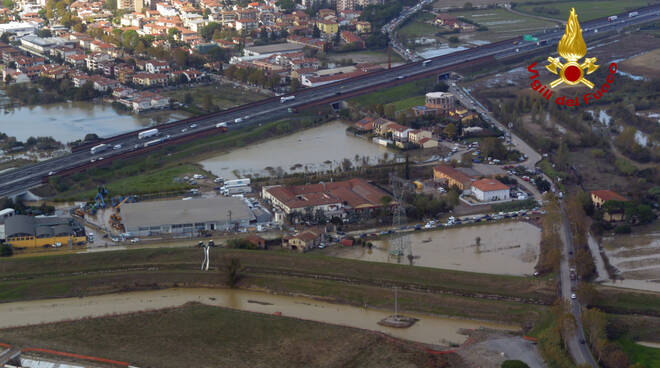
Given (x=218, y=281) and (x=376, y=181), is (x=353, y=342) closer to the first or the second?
(x=218, y=281)

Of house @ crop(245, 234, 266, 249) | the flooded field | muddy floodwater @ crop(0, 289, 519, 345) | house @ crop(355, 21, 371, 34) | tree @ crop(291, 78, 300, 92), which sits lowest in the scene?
muddy floodwater @ crop(0, 289, 519, 345)

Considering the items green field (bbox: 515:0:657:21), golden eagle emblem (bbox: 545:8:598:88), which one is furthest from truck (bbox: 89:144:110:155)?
green field (bbox: 515:0:657:21)

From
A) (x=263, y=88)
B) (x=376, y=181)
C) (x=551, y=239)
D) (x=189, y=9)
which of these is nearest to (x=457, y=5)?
(x=189, y=9)

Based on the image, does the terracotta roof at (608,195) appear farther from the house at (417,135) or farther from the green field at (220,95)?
the green field at (220,95)

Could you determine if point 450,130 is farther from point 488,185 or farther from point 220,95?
point 220,95

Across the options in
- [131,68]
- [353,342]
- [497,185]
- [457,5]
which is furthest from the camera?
[457,5]

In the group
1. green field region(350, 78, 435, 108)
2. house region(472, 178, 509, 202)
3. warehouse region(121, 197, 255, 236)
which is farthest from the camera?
green field region(350, 78, 435, 108)

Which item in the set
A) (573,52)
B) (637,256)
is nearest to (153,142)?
(637,256)

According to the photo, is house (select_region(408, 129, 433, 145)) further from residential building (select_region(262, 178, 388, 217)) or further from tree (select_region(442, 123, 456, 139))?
residential building (select_region(262, 178, 388, 217))
